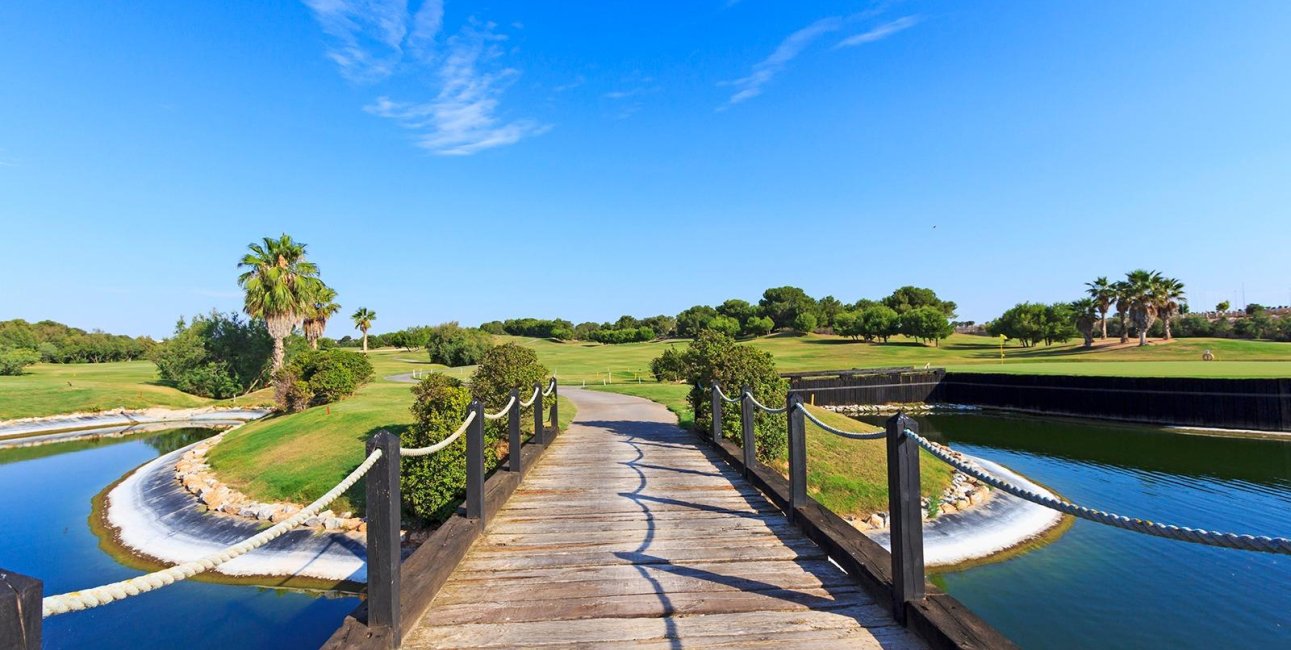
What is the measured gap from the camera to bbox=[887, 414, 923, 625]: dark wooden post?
3551mm

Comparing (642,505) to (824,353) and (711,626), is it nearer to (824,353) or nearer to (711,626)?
(711,626)

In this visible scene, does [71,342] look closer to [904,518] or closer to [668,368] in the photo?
[668,368]

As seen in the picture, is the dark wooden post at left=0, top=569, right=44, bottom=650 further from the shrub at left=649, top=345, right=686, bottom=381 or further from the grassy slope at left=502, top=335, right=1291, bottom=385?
the grassy slope at left=502, top=335, right=1291, bottom=385

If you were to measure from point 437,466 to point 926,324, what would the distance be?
67.1 metres

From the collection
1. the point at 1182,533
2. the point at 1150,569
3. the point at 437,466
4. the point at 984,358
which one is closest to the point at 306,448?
the point at 437,466

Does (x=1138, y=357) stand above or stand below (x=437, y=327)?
below

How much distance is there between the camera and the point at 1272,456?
18906 millimetres

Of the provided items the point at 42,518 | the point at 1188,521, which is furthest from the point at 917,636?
the point at 42,518

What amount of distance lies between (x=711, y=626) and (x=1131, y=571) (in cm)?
1095

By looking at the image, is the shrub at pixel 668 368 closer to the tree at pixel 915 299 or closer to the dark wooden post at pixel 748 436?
the dark wooden post at pixel 748 436

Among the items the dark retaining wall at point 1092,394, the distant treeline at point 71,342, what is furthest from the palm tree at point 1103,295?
the distant treeline at point 71,342

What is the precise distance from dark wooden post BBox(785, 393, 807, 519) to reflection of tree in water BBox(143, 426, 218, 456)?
972 inches

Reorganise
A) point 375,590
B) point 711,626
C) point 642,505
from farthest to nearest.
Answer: point 642,505
point 711,626
point 375,590

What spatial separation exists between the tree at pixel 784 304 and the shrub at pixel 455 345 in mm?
51349
